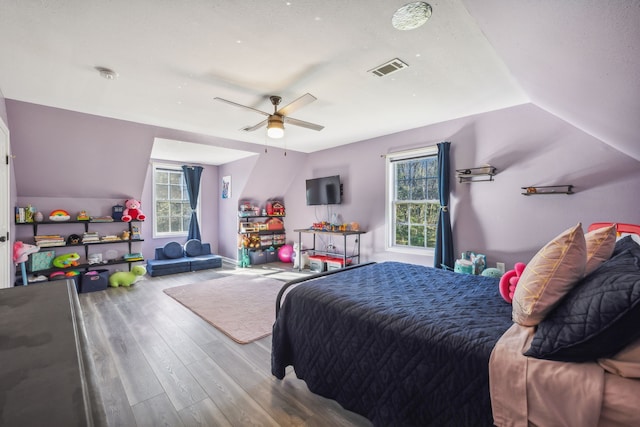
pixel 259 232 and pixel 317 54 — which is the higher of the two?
pixel 317 54

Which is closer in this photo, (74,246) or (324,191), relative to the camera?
(74,246)

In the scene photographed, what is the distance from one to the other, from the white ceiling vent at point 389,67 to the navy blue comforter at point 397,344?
1.83 metres

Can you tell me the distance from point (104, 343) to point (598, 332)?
3.59 m

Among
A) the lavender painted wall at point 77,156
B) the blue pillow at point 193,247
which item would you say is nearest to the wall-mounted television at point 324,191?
the lavender painted wall at point 77,156

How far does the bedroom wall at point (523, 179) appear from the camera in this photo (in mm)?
3053

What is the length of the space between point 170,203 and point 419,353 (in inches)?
259

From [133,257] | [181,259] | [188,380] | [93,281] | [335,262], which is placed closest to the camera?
[188,380]

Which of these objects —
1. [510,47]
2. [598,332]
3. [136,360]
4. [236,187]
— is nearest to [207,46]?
[510,47]

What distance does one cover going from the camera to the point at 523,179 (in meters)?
3.56

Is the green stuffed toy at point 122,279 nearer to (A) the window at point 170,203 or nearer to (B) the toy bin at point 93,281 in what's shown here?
(B) the toy bin at point 93,281

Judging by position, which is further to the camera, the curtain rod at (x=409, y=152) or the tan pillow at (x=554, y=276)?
the curtain rod at (x=409, y=152)

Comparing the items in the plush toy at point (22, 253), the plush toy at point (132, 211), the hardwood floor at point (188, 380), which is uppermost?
the plush toy at point (132, 211)

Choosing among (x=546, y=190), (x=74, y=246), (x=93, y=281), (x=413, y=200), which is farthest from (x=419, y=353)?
(x=74, y=246)

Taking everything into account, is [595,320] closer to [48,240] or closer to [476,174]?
[476,174]
